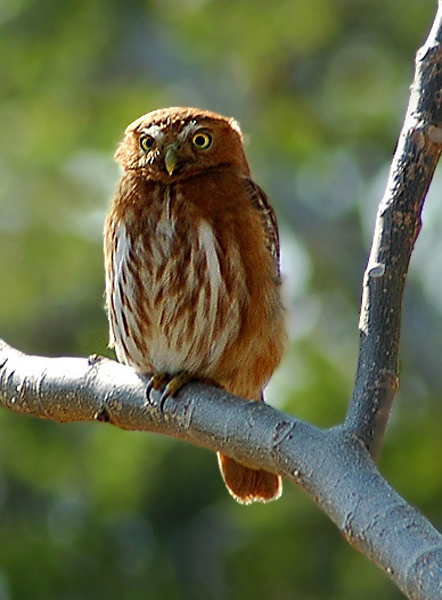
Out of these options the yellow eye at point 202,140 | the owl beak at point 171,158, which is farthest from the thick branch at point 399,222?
the yellow eye at point 202,140

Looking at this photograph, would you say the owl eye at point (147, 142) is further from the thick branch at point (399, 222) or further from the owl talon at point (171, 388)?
the thick branch at point (399, 222)

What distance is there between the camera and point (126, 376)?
159 inches

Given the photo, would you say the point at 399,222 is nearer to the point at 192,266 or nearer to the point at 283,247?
the point at 192,266

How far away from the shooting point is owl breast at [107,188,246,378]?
183 inches

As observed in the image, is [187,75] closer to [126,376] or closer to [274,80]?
[274,80]

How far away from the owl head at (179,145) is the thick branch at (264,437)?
3.73ft

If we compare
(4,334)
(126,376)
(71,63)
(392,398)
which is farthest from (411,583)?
(71,63)

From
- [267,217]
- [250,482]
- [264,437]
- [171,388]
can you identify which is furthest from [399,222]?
[250,482]

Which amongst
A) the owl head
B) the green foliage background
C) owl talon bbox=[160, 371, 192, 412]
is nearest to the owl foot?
owl talon bbox=[160, 371, 192, 412]

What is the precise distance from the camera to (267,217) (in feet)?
16.2

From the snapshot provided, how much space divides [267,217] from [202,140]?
442 millimetres

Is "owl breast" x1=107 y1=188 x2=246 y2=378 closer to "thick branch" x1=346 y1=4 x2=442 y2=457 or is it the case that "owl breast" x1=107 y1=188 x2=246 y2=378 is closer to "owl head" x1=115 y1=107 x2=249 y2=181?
"owl head" x1=115 y1=107 x2=249 y2=181

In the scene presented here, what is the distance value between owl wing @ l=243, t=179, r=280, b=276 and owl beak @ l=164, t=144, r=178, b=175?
1.07ft

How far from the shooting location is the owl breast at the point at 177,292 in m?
4.64
